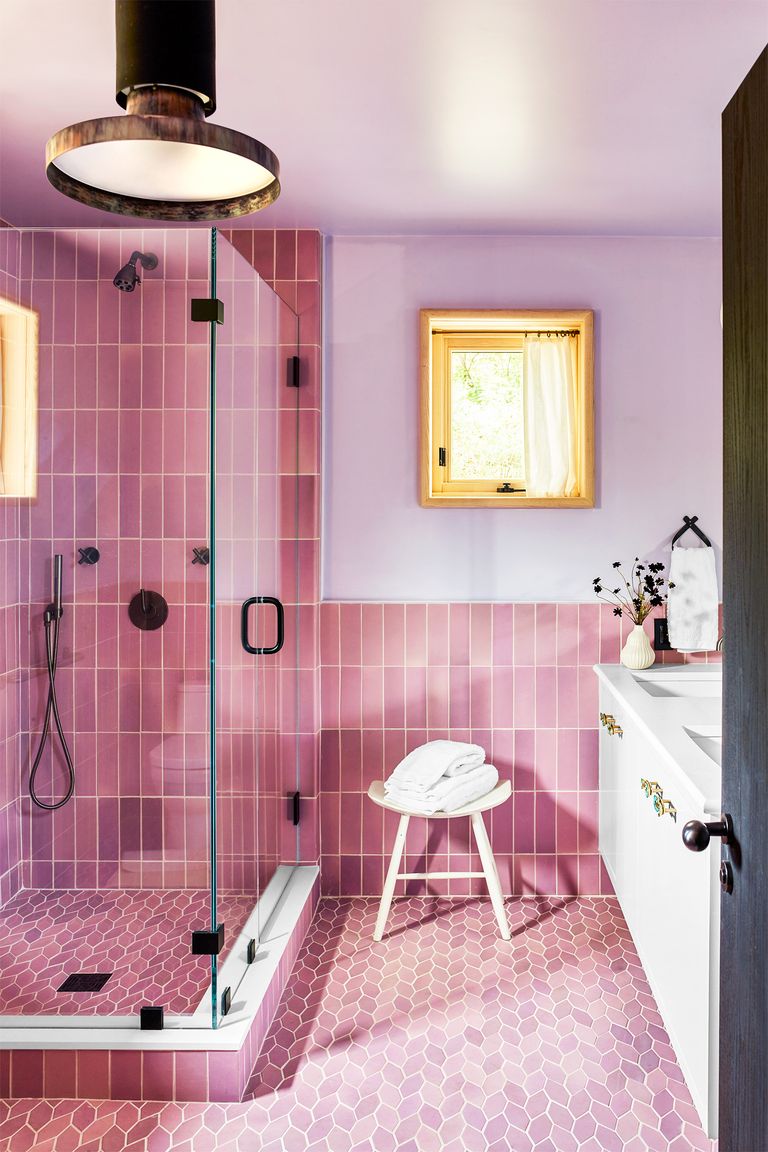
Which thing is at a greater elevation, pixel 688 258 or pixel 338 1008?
pixel 688 258

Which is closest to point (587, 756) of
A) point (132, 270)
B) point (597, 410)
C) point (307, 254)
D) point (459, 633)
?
point (459, 633)

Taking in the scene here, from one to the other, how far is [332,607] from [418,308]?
1.13m

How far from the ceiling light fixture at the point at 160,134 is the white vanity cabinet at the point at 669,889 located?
133 cm

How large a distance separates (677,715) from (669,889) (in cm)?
49

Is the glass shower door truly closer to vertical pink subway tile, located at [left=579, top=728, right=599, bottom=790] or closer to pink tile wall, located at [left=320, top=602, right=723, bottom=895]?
pink tile wall, located at [left=320, top=602, right=723, bottom=895]

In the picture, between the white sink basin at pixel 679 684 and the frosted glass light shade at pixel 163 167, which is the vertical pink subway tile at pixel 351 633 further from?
the frosted glass light shade at pixel 163 167

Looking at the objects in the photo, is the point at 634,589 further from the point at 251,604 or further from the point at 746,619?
the point at 746,619

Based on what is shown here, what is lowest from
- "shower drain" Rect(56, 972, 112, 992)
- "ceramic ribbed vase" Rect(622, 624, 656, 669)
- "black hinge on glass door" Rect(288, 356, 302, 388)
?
"shower drain" Rect(56, 972, 112, 992)

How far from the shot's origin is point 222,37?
5.39 ft

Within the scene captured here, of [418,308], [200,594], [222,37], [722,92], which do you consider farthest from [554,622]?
[222,37]

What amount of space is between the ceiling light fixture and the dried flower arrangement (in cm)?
204

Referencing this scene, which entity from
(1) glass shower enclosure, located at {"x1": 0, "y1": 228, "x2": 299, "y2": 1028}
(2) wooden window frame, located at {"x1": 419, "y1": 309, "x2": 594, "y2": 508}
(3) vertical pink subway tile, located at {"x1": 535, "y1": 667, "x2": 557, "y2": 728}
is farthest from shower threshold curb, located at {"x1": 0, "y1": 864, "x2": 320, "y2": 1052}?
(2) wooden window frame, located at {"x1": 419, "y1": 309, "x2": 594, "y2": 508}

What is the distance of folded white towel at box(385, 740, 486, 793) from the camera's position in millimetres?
2590

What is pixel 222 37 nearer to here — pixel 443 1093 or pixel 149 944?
pixel 149 944
